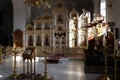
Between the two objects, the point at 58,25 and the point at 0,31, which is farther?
the point at 0,31

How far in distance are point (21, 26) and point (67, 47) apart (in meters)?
4.33

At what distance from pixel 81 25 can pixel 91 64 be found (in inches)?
407

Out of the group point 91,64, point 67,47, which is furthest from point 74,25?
point 91,64

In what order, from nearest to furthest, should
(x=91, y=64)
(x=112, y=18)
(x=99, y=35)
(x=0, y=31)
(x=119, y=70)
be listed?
(x=119, y=70), (x=91, y=64), (x=112, y=18), (x=99, y=35), (x=0, y=31)

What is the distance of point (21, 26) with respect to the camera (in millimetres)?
19984

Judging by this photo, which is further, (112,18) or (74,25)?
(74,25)

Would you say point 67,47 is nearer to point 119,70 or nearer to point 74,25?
point 74,25

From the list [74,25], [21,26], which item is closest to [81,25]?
[74,25]

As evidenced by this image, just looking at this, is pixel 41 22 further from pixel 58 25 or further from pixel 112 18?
pixel 112 18

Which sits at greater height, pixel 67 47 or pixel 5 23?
pixel 5 23

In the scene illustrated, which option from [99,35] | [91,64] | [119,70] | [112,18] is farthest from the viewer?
[99,35]

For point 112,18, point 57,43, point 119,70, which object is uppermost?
point 112,18

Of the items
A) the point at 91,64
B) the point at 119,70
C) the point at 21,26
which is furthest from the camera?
the point at 21,26

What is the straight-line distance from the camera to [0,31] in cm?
2777
